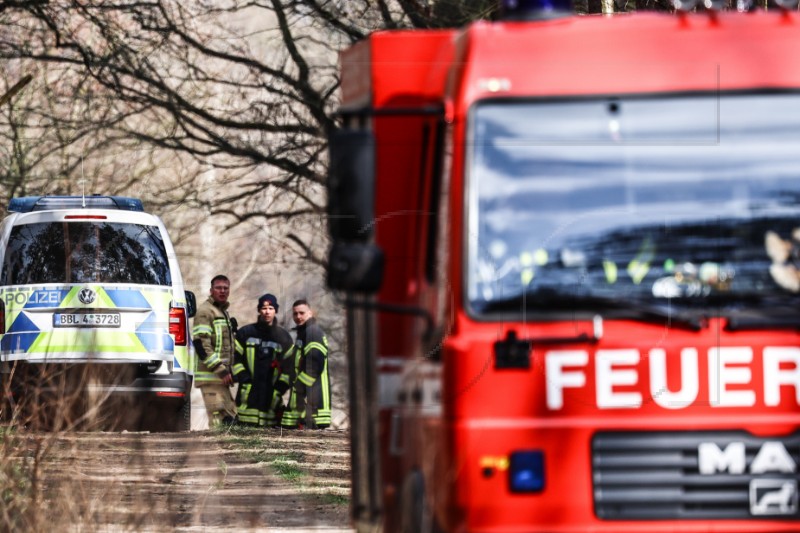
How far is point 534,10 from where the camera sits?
6746 millimetres

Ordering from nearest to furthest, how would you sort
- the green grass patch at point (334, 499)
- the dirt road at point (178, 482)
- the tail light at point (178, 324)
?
the dirt road at point (178, 482), the green grass patch at point (334, 499), the tail light at point (178, 324)

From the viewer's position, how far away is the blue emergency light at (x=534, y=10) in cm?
673

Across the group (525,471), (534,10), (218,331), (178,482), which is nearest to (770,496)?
(525,471)

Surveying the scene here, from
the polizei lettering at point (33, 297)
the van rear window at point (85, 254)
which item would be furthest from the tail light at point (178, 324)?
the polizei lettering at point (33, 297)

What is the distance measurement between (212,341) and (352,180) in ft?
38.3

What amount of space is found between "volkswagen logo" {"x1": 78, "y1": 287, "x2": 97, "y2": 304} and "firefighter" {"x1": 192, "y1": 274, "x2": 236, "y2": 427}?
2092 mm

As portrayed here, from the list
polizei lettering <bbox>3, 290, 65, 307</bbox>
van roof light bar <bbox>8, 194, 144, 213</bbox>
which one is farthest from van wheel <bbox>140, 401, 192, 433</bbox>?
van roof light bar <bbox>8, 194, 144, 213</bbox>

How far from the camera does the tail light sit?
15.7m

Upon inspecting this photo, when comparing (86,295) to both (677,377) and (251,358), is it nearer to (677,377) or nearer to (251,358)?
(251,358)

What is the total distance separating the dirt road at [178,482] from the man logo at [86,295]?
4.60ft

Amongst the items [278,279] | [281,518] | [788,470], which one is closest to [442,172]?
[788,470]

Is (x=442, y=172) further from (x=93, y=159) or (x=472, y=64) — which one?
(x=93, y=159)

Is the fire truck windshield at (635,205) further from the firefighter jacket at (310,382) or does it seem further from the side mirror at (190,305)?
the firefighter jacket at (310,382)

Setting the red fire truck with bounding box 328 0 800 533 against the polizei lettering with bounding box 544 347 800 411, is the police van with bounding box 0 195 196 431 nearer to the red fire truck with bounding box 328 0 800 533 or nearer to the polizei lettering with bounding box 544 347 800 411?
the red fire truck with bounding box 328 0 800 533
